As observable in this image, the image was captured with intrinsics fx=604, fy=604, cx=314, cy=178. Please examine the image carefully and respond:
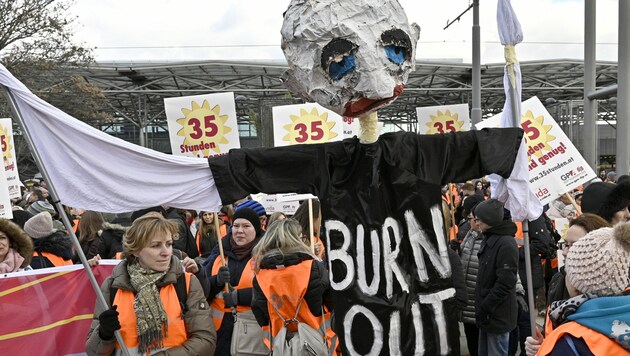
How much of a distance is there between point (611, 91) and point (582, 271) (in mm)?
3876

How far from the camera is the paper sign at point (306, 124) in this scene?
7.32 meters

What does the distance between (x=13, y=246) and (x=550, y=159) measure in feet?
15.9

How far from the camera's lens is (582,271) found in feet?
7.61

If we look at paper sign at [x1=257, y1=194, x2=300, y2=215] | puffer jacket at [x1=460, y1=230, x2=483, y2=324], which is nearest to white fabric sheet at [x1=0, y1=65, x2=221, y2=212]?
puffer jacket at [x1=460, y1=230, x2=483, y2=324]

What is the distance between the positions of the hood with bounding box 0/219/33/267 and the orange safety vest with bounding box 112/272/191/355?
4.22 ft

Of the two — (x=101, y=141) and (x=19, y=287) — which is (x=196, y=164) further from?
(x=19, y=287)

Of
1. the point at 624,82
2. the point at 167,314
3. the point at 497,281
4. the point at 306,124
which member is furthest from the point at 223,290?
the point at 624,82

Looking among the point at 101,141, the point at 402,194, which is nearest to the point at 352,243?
the point at 402,194

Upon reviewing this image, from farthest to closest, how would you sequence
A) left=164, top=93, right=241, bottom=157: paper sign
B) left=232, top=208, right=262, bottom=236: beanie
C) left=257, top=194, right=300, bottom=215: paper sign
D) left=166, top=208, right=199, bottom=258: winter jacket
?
left=257, top=194, right=300, bottom=215: paper sign, left=166, top=208, right=199, bottom=258: winter jacket, left=164, top=93, right=241, bottom=157: paper sign, left=232, top=208, right=262, bottom=236: beanie

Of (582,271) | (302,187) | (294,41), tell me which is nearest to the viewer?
(582,271)

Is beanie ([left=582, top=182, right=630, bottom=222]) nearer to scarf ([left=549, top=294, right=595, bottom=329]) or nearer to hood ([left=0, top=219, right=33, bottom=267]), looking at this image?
scarf ([left=549, top=294, right=595, bottom=329])

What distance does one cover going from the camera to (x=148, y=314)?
3.34 metres

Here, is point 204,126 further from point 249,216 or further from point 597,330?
point 597,330

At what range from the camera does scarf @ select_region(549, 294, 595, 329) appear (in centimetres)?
227
